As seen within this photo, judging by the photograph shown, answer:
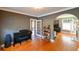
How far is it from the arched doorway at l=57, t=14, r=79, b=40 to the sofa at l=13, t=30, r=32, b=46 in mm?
828

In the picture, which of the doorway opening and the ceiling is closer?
the ceiling

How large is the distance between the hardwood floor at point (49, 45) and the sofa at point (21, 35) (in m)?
0.10

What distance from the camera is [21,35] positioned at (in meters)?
2.13

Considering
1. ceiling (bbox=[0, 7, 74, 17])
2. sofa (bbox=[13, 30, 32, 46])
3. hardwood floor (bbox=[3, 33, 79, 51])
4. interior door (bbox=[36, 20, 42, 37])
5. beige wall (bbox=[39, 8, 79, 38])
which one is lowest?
hardwood floor (bbox=[3, 33, 79, 51])

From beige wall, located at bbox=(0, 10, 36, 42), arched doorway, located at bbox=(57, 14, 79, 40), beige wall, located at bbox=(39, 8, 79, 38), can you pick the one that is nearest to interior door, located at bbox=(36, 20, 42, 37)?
beige wall, located at bbox=(39, 8, 79, 38)

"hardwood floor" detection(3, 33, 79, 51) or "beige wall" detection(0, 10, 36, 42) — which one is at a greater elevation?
"beige wall" detection(0, 10, 36, 42)

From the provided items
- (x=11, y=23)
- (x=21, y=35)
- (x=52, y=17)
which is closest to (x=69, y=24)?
(x=52, y=17)

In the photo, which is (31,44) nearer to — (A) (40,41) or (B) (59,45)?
(A) (40,41)

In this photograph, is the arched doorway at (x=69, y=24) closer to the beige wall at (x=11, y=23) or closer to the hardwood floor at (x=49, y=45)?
the hardwood floor at (x=49, y=45)

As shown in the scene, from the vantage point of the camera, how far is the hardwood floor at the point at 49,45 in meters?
2.01

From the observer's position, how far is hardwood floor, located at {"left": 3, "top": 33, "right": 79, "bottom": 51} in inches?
79.1

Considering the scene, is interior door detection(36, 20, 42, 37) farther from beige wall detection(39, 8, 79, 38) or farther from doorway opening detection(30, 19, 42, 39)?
beige wall detection(39, 8, 79, 38)

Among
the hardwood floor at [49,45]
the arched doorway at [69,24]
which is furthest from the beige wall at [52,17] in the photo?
the hardwood floor at [49,45]
